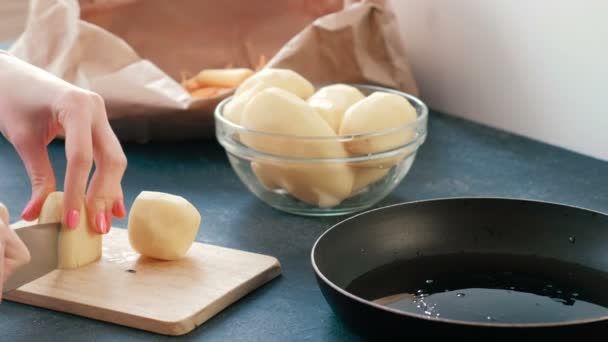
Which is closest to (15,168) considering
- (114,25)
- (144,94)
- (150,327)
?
(144,94)

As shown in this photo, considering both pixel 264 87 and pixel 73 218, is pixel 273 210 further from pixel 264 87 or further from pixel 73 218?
pixel 73 218

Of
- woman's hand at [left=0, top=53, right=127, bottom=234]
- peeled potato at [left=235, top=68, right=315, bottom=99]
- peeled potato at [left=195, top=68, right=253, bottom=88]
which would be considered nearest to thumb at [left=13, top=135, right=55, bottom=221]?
woman's hand at [left=0, top=53, right=127, bottom=234]

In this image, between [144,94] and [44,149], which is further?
[144,94]

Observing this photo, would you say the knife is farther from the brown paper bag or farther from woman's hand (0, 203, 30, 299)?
the brown paper bag

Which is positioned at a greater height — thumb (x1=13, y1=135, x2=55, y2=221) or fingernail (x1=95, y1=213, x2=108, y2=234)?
thumb (x1=13, y1=135, x2=55, y2=221)

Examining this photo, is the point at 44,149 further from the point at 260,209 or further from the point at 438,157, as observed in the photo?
the point at 438,157
